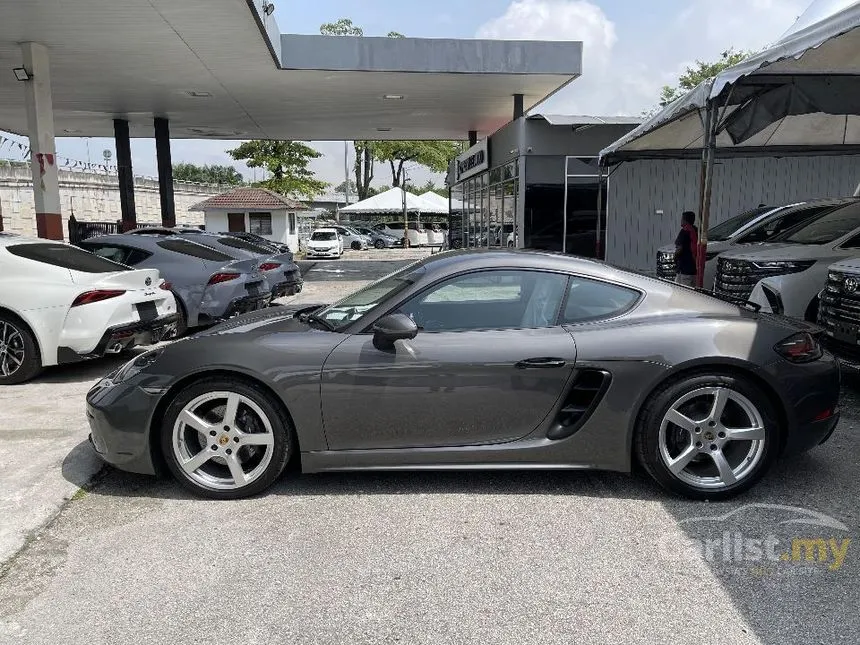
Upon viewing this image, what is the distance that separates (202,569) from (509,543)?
145 cm

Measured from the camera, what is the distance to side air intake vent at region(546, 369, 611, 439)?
3.52 meters

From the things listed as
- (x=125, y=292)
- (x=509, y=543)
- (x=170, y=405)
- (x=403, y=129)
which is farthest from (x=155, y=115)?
(x=509, y=543)

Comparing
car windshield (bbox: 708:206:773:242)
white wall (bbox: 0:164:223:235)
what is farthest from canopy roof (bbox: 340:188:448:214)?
car windshield (bbox: 708:206:773:242)

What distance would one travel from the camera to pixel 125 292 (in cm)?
639

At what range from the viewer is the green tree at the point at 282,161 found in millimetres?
34938

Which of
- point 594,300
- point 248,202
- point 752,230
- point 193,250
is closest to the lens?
point 594,300

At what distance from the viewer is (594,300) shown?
12.2ft

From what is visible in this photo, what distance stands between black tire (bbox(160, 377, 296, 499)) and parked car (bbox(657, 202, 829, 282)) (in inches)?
272

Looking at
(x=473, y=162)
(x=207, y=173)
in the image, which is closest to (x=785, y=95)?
(x=473, y=162)

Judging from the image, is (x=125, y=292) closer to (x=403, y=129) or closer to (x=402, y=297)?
(x=402, y=297)

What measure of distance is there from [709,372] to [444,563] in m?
1.77

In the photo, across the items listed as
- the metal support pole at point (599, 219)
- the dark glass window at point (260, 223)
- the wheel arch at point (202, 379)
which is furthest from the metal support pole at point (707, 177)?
the dark glass window at point (260, 223)

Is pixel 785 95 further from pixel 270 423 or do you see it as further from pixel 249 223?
pixel 249 223

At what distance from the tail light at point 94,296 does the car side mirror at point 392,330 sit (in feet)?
12.6
